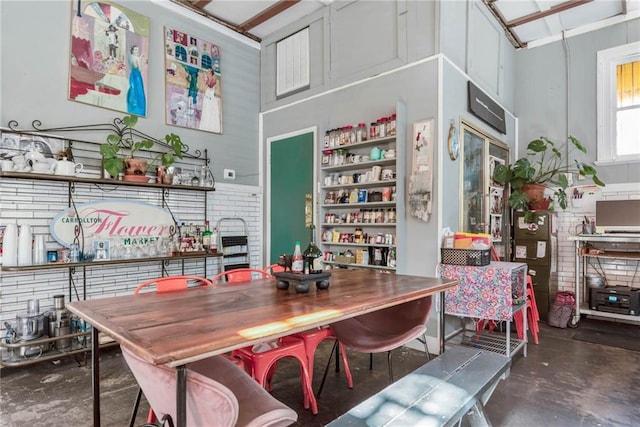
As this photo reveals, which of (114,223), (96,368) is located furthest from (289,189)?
(96,368)

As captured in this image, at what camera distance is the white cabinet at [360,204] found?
4129 millimetres

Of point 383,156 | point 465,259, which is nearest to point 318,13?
point 383,156

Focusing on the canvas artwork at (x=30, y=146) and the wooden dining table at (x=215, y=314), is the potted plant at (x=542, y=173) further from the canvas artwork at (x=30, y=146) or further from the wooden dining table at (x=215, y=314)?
the canvas artwork at (x=30, y=146)

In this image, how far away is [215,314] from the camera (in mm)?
1596

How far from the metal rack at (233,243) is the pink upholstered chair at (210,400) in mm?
3335

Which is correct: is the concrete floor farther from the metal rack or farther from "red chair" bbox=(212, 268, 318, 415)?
the metal rack

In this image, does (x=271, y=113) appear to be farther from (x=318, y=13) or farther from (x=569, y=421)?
(x=569, y=421)

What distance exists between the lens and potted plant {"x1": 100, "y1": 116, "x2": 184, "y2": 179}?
3.65 m

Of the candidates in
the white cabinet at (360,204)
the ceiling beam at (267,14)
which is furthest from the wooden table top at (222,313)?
the ceiling beam at (267,14)

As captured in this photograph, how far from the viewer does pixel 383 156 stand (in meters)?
4.17

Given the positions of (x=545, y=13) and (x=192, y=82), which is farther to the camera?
(x=545, y=13)

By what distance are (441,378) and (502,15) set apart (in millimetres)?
5140

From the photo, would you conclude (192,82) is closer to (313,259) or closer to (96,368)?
(313,259)

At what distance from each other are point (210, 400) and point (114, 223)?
11.0 feet
